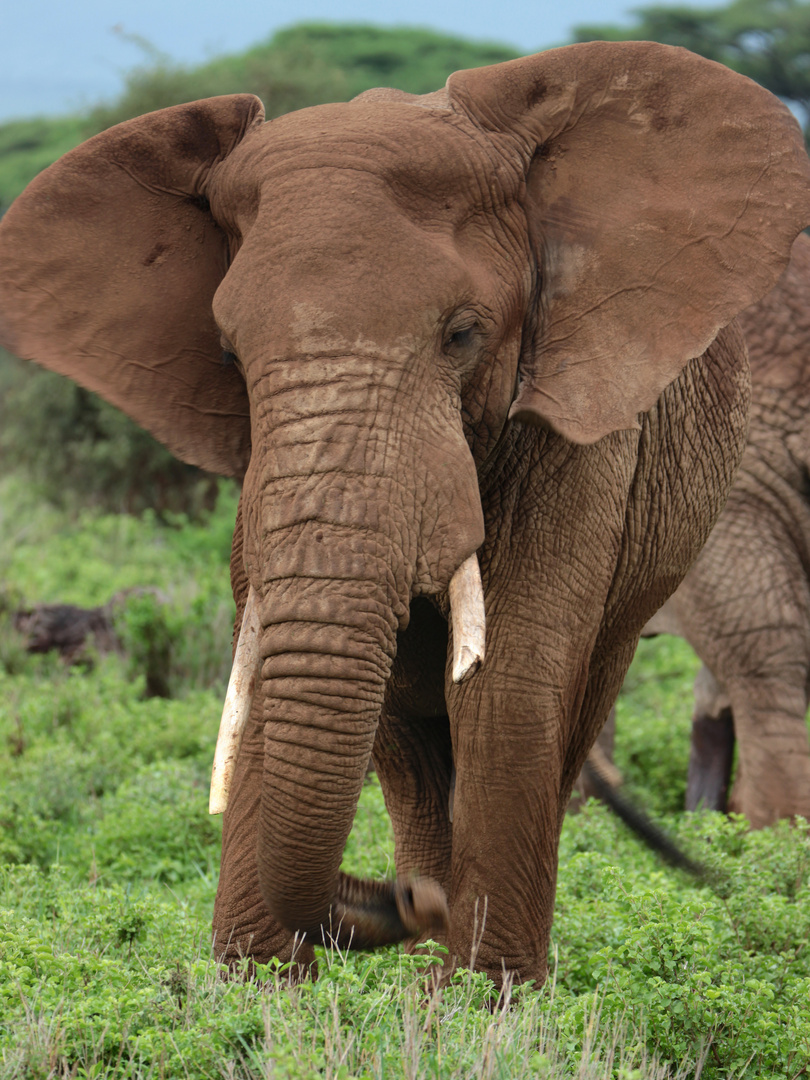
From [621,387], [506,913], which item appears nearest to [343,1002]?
[506,913]

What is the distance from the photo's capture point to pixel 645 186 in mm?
3529

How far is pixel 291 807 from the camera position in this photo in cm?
295

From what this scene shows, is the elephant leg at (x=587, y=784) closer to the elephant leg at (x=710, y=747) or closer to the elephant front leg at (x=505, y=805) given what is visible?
the elephant leg at (x=710, y=747)

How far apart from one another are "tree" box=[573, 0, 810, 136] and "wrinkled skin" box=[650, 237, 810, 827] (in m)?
18.3

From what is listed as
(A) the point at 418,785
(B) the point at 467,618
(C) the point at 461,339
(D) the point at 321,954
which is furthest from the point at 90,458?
(B) the point at 467,618

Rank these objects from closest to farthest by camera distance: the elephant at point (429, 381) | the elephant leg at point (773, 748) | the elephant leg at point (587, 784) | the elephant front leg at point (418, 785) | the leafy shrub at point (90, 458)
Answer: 1. the elephant at point (429, 381)
2. the elephant front leg at point (418, 785)
3. the elephant leg at point (773, 748)
4. the elephant leg at point (587, 784)
5. the leafy shrub at point (90, 458)

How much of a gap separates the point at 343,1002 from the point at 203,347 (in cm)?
178

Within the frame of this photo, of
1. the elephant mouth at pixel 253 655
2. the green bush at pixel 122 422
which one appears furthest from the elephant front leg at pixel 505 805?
the green bush at pixel 122 422

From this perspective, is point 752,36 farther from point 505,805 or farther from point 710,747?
point 505,805

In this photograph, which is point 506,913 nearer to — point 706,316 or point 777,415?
point 706,316

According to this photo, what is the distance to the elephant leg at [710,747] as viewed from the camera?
7.18m

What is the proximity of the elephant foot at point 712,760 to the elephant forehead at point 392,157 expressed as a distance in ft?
14.4

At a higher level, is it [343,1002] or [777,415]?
[777,415]

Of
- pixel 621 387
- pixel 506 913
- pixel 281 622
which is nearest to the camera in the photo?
pixel 281 622
